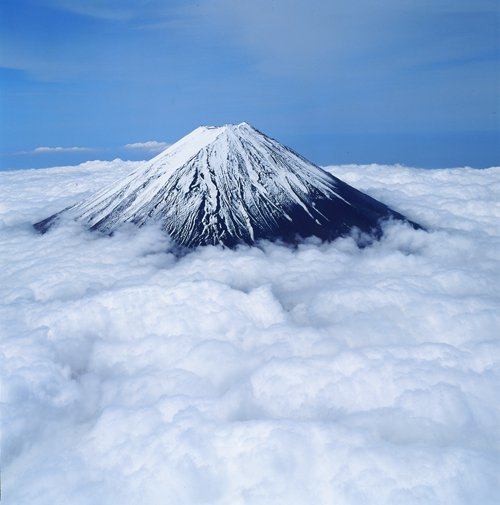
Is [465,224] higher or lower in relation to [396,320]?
higher

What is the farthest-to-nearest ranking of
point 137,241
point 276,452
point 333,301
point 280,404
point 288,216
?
point 288,216
point 137,241
point 333,301
point 280,404
point 276,452

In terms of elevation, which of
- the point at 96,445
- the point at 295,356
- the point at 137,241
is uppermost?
the point at 137,241

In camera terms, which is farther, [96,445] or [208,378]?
[208,378]

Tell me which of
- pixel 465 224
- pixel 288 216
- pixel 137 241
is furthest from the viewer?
pixel 465 224

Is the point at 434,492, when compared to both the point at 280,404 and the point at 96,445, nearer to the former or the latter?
the point at 280,404

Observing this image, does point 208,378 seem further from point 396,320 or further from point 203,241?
point 203,241

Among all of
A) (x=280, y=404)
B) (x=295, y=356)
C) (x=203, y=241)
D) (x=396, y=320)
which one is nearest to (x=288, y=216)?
(x=203, y=241)
